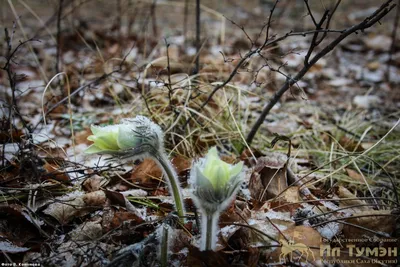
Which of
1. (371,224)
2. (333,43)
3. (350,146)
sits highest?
(333,43)

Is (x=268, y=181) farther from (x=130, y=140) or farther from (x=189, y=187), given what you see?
(x=130, y=140)

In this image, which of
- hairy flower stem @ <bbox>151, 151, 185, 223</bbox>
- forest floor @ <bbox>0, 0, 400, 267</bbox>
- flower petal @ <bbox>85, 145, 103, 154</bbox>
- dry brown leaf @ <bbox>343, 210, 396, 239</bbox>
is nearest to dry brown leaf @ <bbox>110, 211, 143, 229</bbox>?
forest floor @ <bbox>0, 0, 400, 267</bbox>

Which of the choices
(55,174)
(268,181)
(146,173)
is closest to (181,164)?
(146,173)

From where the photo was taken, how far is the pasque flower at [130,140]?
1041mm

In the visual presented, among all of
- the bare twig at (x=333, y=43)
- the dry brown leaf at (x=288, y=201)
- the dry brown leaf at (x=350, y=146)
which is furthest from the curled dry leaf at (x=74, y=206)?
the dry brown leaf at (x=350, y=146)

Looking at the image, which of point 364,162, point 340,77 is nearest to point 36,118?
point 364,162

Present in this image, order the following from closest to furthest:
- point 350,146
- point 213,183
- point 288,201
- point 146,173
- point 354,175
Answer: point 213,183 < point 288,201 < point 146,173 < point 354,175 < point 350,146

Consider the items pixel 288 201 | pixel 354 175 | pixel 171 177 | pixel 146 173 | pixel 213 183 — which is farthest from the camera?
pixel 354 175

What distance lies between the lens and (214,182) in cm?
92

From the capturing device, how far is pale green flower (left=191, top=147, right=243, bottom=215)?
0.92 meters

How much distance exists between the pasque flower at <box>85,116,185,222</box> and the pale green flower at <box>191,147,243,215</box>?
19 centimetres

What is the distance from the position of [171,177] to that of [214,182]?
0.27 m

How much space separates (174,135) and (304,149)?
0.63 metres

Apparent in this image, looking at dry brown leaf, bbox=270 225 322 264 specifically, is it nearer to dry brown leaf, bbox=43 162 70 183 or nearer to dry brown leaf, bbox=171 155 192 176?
dry brown leaf, bbox=171 155 192 176
